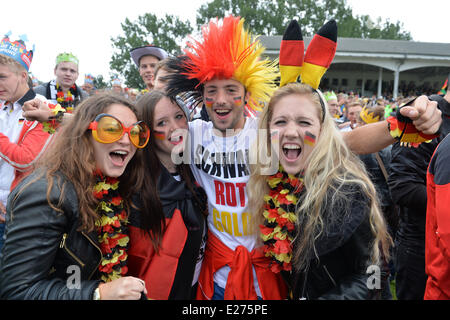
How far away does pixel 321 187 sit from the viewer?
1663 mm

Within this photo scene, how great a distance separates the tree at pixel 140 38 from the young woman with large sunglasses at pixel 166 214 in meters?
33.8

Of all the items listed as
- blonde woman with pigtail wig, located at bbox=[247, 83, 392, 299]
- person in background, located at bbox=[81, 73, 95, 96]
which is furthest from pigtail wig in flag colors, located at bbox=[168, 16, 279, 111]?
person in background, located at bbox=[81, 73, 95, 96]

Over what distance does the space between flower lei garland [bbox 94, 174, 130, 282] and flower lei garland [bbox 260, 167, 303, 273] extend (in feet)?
2.96

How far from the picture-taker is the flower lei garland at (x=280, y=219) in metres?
1.77

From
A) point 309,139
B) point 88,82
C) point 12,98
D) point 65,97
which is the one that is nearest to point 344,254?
point 309,139

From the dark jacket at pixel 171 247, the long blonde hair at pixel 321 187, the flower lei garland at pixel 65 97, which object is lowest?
the dark jacket at pixel 171 247

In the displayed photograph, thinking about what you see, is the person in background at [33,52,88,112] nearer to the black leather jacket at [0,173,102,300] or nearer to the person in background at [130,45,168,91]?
the person in background at [130,45,168,91]

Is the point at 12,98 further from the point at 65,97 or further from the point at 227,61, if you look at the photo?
the point at 65,97

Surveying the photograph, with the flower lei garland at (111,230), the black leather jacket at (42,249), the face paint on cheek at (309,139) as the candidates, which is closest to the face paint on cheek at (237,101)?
the face paint on cheek at (309,139)

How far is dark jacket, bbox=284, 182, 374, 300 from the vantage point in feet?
4.90

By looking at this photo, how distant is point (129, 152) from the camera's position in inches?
72.7

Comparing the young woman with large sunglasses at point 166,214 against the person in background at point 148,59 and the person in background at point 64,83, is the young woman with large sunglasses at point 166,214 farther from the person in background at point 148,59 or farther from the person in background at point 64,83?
the person in background at point 64,83

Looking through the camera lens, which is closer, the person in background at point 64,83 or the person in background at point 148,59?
the person in background at point 148,59

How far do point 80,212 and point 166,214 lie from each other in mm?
588
